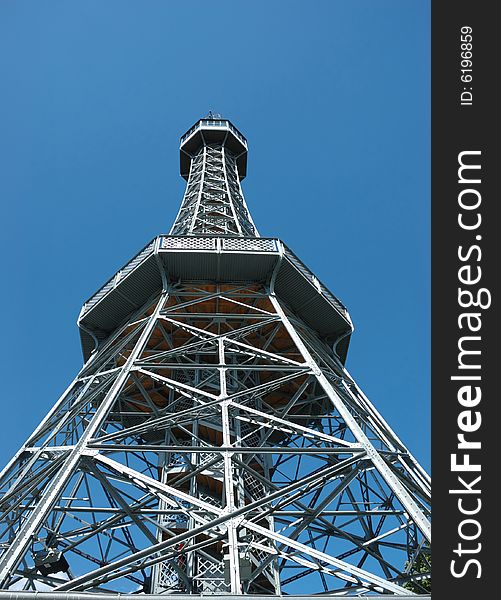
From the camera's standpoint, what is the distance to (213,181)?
30.1m

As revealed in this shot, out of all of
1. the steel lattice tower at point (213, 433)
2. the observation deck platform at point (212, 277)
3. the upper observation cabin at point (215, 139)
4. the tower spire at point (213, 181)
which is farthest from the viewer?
the upper observation cabin at point (215, 139)

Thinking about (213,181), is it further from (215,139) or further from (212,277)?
(212,277)

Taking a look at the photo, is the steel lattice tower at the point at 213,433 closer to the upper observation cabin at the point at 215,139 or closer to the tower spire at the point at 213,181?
the tower spire at the point at 213,181

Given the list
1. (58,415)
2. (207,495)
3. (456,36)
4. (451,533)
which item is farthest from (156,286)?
(451,533)

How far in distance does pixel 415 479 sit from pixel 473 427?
7062 millimetres

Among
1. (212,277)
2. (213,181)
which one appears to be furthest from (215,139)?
(212,277)

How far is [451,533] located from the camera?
5441 millimetres

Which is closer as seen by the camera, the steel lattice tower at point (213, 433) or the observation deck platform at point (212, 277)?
the steel lattice tower at point (213, 433)

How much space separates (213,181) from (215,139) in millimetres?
5251

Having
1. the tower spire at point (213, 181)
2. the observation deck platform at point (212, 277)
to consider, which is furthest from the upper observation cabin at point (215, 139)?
the observation deck platform at point (212, 277)

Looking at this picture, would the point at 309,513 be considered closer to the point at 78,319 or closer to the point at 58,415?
the point at 58,415

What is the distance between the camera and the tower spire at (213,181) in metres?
24.2

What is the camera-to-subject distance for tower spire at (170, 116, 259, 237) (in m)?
24.2

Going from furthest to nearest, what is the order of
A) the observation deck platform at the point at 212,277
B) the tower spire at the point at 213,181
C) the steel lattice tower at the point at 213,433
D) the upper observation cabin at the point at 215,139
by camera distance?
the upper observation cabin at the point at 215,139 → the tower spire at the point at 213,181 → the observation deck platform at the point at 212,277 → the steel lattice tower at the point at 213,433
